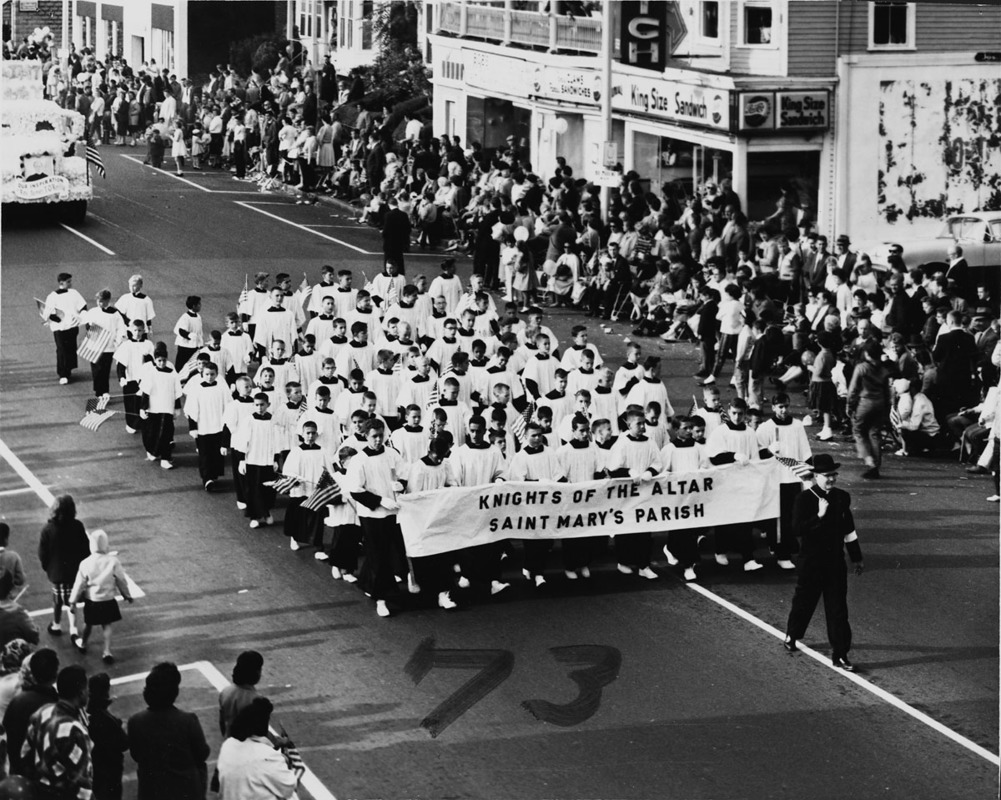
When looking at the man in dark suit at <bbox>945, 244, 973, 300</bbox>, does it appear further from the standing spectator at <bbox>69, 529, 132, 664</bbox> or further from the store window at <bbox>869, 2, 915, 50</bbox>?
the standing spectator at <bbox>69, 529, 132, 664</bbox>

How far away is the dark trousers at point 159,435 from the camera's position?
22328 mm

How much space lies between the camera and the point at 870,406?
22344 mm

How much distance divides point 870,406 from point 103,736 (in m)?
12.0

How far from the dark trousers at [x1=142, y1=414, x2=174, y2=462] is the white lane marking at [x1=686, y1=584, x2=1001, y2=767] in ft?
22.6

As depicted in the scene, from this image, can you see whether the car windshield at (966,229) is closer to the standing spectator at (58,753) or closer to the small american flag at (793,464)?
the small american flag at (793,464)

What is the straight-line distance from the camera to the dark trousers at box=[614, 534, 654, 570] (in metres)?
18.6

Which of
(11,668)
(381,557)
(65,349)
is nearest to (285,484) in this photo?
(381,557)

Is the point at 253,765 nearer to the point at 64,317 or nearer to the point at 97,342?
the point at 97,342

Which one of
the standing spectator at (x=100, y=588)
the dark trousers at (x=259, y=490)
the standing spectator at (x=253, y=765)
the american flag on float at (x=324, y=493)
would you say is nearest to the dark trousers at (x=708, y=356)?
the dark trousers at (x=259, y=490)

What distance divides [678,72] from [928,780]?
22571 mm

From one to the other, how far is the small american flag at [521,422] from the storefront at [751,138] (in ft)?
38.8

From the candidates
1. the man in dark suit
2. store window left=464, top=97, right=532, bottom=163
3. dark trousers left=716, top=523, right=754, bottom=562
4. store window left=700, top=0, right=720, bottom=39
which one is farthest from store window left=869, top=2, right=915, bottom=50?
dark trousers left=716, top=523, right=754, bottom=562

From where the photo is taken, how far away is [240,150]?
149ft

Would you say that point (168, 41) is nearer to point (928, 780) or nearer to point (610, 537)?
point (610, 537)
